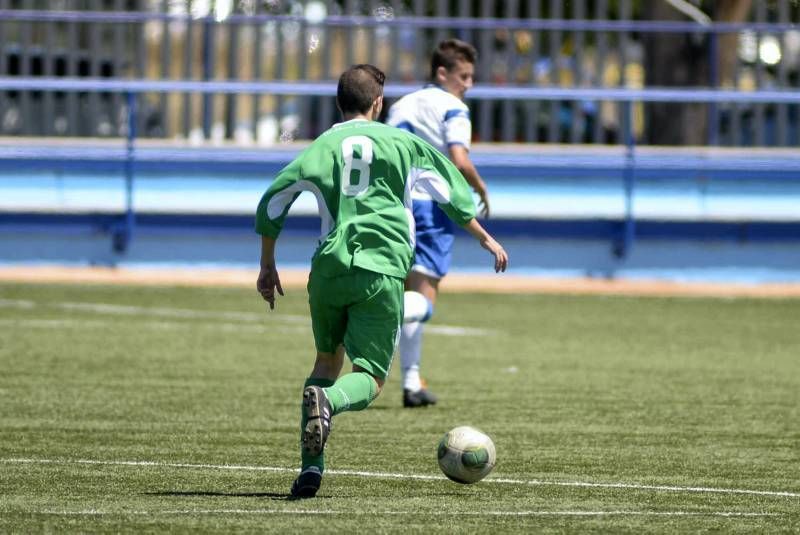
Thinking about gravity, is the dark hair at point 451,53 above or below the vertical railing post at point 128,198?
above

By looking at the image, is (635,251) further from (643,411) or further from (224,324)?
(643,411)

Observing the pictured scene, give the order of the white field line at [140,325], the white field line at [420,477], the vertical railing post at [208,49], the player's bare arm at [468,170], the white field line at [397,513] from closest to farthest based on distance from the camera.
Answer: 1. the white field line at [397,513]
2. the white field line at [420,477]
3. the player's bare arm at [468,170]
4. the white field line at [140,325]
5. the vertical railing post at [208,49]

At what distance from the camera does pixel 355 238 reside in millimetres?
7098

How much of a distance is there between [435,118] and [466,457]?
153 inches

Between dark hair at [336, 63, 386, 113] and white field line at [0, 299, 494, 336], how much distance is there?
783cm

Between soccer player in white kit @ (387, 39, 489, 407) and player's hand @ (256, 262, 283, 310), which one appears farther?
soccer player in white kit @ (387, 39, 489, 407)

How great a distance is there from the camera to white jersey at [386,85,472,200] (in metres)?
10.6

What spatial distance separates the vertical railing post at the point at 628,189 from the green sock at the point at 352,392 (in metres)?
13.1

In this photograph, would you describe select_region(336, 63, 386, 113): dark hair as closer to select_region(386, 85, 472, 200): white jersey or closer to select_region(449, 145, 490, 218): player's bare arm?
select_region(449, 145, 490, 218): player's bare arm

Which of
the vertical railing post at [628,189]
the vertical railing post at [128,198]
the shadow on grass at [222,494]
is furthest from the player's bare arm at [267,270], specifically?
the vertical railing post at [628,189]

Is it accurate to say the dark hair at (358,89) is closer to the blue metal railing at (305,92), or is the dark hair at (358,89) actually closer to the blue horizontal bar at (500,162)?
the blue metal railing at (305,92)

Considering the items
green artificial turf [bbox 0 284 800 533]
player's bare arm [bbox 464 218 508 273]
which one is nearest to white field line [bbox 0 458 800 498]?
green artificial turf [bbox 0 284 800 533]

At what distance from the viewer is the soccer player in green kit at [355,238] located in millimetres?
7090

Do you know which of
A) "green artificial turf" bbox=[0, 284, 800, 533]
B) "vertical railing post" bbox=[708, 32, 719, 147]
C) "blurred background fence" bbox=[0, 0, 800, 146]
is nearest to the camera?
"green artificial turf" bbox=[0, 284, 800, 533]
